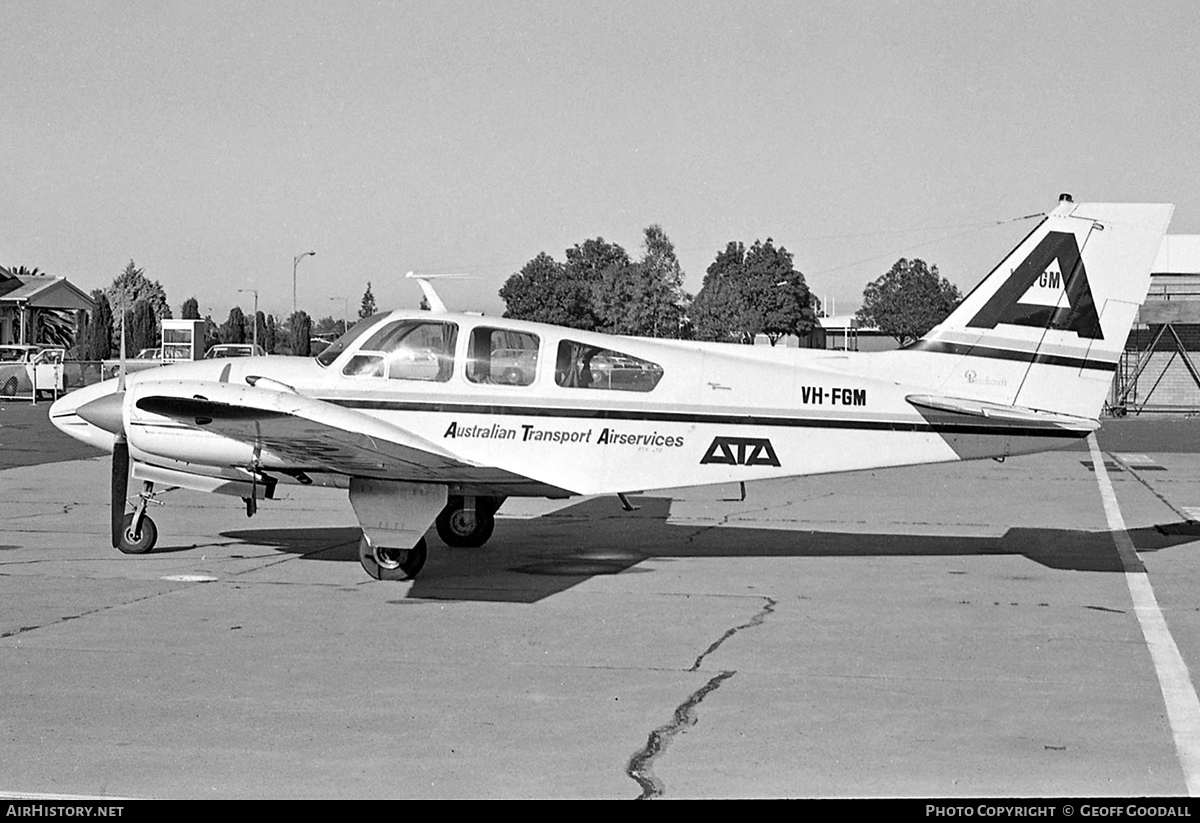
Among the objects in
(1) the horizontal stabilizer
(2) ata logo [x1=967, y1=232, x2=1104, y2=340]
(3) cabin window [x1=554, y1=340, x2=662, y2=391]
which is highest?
(2) ata logo [x1=967, y1=232, x2=1104, y2=340]

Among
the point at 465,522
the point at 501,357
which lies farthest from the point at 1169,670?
the point at 465,522

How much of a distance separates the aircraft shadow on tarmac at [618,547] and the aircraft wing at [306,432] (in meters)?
1.01

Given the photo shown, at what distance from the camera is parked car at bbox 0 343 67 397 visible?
48.1m

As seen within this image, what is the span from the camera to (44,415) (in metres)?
39.3

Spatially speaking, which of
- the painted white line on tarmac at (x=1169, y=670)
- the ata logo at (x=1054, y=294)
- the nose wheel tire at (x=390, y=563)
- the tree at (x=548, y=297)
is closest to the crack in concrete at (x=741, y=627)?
the painted white line on tarmac at (x=1169, y=670)

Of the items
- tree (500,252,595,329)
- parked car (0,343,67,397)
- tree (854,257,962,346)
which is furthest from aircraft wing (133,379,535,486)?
tree (854,257,962,346)

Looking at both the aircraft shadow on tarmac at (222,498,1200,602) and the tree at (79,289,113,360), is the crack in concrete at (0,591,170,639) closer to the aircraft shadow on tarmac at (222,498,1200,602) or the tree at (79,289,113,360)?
the aircraft shadow on tarmac at (222,498,1200,602)

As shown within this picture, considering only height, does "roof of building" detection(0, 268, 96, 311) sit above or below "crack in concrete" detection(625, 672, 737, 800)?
above

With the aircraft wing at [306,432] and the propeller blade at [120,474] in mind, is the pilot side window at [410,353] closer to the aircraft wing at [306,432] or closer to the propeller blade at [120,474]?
the aircraft wing at [306,432]

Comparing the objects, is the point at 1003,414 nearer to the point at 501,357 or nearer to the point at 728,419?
the point at 728,419

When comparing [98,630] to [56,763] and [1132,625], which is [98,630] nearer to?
[56,763]

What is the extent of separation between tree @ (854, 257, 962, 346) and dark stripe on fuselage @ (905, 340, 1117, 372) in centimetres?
9791

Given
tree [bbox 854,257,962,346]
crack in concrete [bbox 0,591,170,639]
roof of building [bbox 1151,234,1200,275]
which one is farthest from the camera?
tree [bbox 854,257,962,346]
